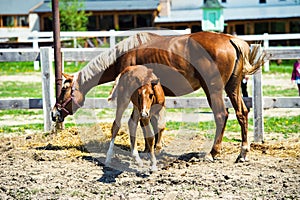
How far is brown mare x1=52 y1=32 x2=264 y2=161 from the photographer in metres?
7.31

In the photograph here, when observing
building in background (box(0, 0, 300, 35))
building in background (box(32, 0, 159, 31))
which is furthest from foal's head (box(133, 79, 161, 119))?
building in background (box(32, 0, 159, 31))

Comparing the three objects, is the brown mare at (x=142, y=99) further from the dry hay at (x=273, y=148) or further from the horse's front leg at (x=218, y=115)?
the dry hay at (x=273, y=148)

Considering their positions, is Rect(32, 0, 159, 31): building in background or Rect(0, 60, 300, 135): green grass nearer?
Rect(0, 60, 300, 135): green grass

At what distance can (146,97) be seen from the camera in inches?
246

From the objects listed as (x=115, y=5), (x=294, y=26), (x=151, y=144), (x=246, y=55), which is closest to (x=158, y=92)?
(x=151, y=144)

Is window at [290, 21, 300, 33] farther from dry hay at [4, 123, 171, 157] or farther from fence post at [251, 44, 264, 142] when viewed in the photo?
dry hay at [4, 123, 171, 157]

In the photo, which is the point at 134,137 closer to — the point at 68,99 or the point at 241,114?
the point at 68,99

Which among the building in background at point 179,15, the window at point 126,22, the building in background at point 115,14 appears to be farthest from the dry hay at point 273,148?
the window at point 126,22

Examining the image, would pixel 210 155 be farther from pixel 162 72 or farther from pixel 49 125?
pixel 49 125

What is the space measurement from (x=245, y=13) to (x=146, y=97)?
1428 inches

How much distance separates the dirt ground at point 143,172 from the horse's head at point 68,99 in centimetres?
58

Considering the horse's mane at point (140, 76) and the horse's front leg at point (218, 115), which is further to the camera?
the horse's front leg at point (218, 115)

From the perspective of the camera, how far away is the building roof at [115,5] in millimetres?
41531

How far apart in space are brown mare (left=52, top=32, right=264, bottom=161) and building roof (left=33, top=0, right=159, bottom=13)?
3344 centimetres
